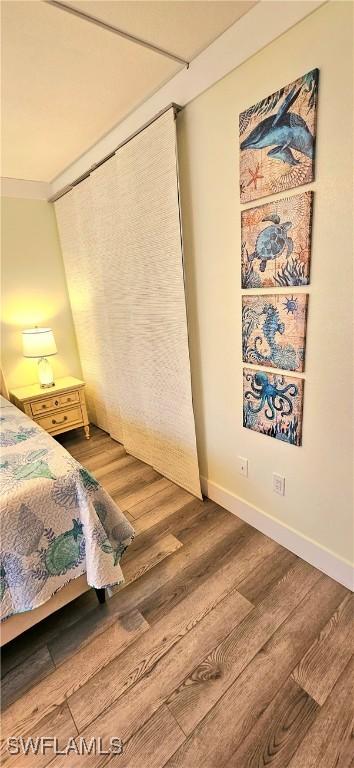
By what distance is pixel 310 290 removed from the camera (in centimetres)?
128

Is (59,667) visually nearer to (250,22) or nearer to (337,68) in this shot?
(337,68)

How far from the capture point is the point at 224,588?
150cm

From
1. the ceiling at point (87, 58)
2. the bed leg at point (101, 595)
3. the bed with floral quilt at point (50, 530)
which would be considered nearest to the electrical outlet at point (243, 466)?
the bed with floral quilt at point (50, 530)

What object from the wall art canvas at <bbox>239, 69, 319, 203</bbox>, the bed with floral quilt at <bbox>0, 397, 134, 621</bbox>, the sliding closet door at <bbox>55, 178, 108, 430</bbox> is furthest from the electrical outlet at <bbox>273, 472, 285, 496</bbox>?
the sliding closet door at <bbox>55, 178, 108, 430</bbox>

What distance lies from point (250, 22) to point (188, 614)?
7.89 ft

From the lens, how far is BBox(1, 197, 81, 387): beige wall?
273 centimetres

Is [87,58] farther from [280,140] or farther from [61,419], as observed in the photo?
[61,419]

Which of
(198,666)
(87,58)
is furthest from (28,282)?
(198,666)

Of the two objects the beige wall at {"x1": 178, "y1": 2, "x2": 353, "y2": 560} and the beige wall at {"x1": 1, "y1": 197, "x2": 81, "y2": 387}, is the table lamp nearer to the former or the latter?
the beige wall at {"x1": 1, "y1": 197, "x2": 81, "y2": 387}

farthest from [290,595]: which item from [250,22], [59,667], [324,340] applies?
[250,22]

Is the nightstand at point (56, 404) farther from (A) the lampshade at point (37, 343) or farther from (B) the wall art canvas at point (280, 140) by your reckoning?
(B) the wall art canvas at point (280, 140)

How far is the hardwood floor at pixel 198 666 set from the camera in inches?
39.9

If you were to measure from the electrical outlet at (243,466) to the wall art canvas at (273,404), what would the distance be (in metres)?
0.21

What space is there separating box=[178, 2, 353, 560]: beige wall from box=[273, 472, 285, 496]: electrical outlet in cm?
3
